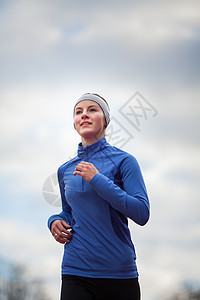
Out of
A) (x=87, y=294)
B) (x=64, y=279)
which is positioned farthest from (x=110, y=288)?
(x=64, y=279)

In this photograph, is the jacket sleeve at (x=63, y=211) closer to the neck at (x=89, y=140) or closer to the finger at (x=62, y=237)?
the finger at (x=62, y=237)

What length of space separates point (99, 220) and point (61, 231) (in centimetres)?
42

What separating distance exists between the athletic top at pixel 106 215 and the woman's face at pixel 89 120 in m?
0.21

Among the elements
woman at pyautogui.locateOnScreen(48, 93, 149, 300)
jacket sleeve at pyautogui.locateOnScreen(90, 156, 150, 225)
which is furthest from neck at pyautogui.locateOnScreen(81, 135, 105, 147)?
jacket sleeve at pyautogui.locateOnScreen(90, 156, 150, 225)

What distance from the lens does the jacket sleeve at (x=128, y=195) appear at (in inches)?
126

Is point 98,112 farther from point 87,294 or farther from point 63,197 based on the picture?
point 87,294

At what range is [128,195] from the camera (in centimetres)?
326

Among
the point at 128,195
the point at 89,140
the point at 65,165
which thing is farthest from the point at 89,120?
the point at 128,195

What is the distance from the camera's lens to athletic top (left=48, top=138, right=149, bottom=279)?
3229 millimetres

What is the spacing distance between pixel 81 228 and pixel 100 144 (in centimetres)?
84

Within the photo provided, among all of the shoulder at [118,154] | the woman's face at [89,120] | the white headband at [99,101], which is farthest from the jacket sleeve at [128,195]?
the white headband at [99,101]

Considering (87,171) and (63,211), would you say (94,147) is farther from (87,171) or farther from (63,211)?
(63,211)

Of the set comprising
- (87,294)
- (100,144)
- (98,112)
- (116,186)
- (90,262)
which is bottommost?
(87,294)

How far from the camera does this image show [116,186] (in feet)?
10.7
